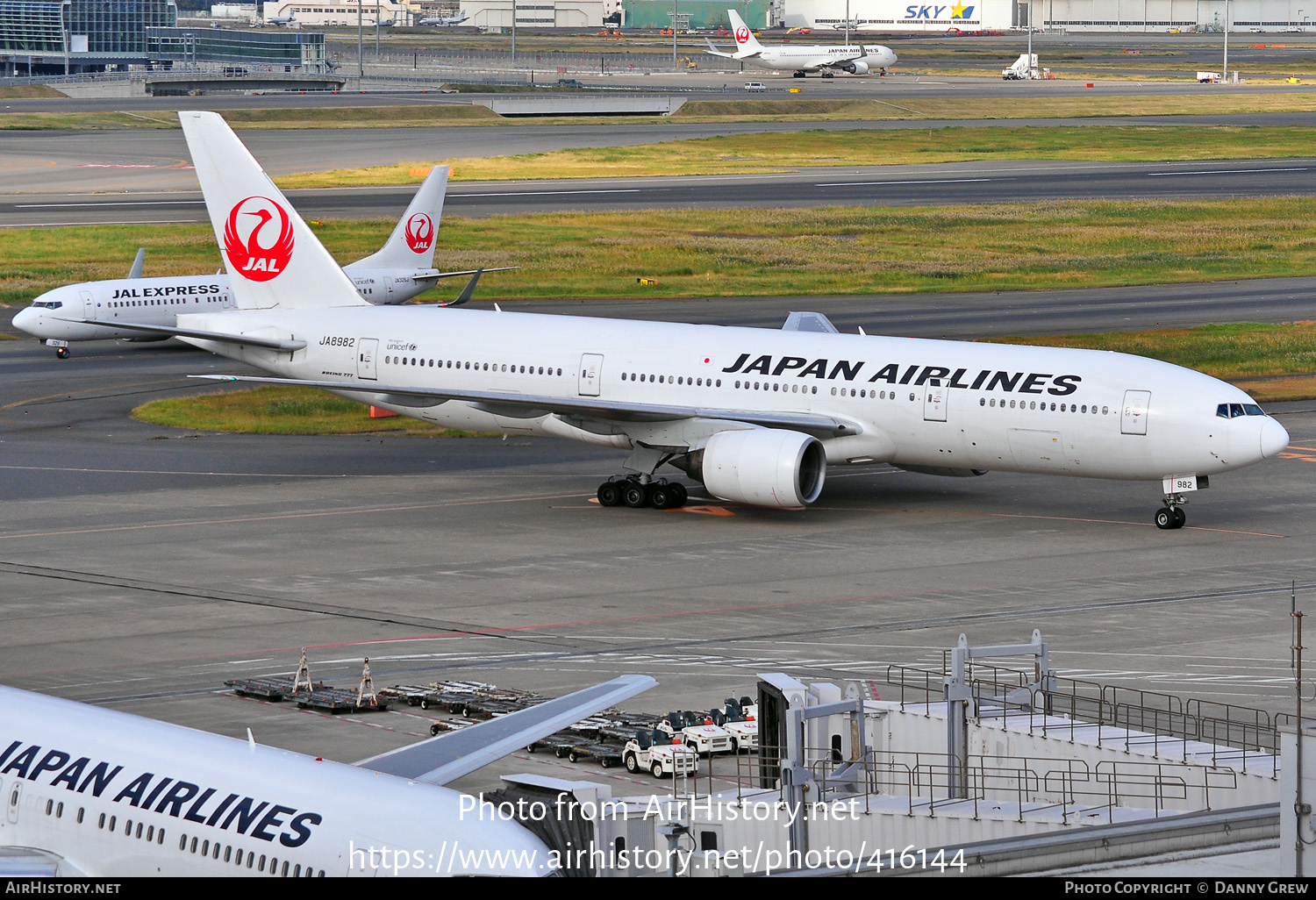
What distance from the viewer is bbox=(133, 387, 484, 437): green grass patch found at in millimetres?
62094

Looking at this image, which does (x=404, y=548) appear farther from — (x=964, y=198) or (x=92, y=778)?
(x=964, y=198)

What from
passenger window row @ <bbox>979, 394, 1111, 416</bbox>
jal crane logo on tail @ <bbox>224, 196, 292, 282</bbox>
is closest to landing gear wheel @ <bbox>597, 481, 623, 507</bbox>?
passenger window row @ <bbox>979, 394, 1111, 416</bbox>

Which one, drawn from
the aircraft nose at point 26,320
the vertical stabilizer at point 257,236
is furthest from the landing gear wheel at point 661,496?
the aircraft nose at point 26,320

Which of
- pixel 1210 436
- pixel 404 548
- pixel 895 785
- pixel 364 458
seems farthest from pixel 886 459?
pixel 895 785

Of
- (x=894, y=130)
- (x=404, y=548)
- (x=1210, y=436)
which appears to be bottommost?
(x=404, y=548)

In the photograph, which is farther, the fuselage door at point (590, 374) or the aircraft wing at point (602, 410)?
the fuselage door at point (590, 374)

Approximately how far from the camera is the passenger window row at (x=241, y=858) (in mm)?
17922

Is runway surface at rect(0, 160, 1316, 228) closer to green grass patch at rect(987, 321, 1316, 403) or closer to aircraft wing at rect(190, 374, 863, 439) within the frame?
green grass patch at rect(987, 321, 1316, 403)

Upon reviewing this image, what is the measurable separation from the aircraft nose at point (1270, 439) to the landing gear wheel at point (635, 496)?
16.1 meters

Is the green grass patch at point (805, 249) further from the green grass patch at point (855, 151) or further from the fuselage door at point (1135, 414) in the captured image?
the fuselage door at point (1135, 414)

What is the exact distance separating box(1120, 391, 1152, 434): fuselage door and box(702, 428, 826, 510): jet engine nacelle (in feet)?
25.0

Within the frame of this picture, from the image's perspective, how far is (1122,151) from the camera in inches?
6058

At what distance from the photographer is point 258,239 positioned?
181 ft

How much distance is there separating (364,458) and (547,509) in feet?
32.4
